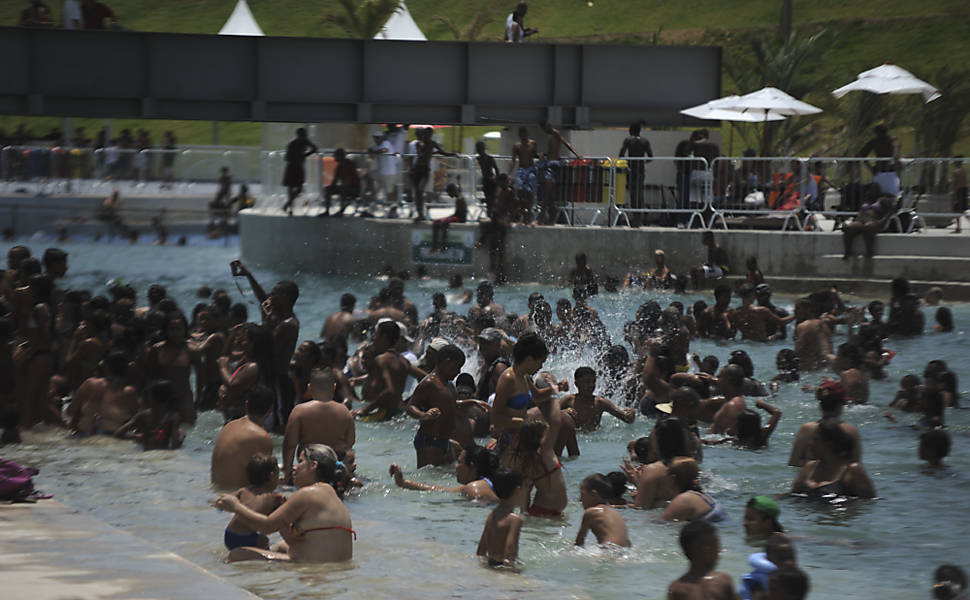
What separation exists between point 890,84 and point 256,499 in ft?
65.5

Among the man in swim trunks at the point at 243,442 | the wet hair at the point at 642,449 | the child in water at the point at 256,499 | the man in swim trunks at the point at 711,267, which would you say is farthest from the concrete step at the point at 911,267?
the child in water at the point at 256,499

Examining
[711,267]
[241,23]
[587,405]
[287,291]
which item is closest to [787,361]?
[587,405]

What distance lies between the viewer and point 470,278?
2556 centimetres

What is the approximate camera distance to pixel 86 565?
7.48m

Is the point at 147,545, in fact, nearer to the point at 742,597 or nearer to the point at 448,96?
the point at 742,597

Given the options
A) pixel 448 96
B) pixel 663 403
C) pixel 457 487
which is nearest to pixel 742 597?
pixel 457 487

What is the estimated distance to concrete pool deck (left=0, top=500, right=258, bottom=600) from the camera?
6891 millimetres

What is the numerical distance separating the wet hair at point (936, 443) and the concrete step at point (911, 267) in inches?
423

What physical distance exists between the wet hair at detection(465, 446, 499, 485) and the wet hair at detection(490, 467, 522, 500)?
156cm

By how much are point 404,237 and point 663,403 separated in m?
14.3

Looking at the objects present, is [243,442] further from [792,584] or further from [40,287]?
[792,584]

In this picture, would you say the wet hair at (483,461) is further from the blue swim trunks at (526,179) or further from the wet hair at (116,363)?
the blue swim trunks at (526,179)

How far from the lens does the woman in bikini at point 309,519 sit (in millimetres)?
7848

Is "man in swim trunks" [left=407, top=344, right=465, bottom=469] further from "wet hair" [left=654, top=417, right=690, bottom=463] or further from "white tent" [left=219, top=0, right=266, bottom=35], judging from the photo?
"white tent" [left=219, top=0, right=266, bottom=35]
